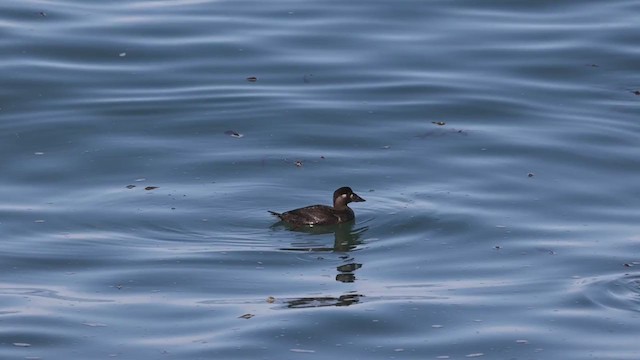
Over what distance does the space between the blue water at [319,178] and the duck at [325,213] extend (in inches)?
6.4

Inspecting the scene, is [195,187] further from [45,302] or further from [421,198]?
[45,302]

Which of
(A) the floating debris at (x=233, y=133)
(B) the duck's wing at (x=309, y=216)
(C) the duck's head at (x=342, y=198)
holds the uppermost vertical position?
(A) the floating debris at (x=233, y=133)

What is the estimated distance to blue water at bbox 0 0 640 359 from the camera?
1393cm

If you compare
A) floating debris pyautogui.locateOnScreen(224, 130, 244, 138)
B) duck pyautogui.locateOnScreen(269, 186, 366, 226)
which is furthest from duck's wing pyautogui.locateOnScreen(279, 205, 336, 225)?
floating debris pyautogui.locateOnScreen(224, 130, 244, 138)

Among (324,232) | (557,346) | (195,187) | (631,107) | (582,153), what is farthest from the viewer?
(631,107)

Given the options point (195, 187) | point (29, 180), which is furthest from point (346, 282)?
point (29, 180)

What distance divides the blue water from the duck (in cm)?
16

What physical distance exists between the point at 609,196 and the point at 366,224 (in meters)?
2.95

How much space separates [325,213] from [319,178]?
1854 millimetres

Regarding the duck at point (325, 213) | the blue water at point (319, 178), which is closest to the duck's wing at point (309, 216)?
the duck at point (325, 213)

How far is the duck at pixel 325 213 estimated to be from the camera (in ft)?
55.8

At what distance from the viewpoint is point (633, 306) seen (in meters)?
14.5

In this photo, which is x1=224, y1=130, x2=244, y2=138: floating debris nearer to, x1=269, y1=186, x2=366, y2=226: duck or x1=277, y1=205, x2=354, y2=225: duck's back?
x1=269, y1=186, x2=366, y2=226: duck

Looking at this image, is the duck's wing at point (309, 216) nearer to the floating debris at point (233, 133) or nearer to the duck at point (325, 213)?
the duck at point (325, 213)
